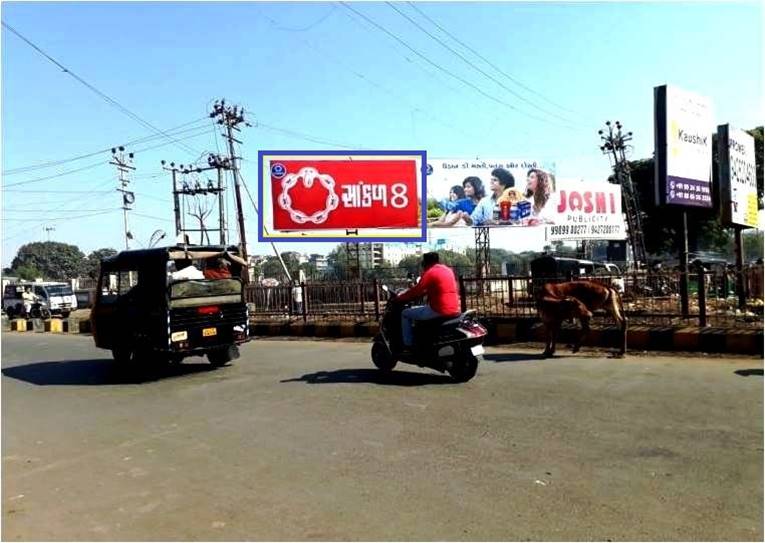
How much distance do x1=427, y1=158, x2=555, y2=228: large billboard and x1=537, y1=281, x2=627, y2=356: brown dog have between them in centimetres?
1516

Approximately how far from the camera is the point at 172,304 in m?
9.70

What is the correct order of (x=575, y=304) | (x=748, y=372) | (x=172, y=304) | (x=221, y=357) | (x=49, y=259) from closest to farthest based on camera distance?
1. (x=748, y=372)
2. (x=172, y=304)
3. (x=575, y=304)
4. (x=221, y=357)
5. (x=49, y=259)

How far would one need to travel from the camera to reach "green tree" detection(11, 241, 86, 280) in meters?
104

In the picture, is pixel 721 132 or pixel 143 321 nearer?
pixel 143 321

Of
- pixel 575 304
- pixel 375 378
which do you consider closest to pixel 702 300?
pixel 575 304

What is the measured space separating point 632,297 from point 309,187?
37.5 ft

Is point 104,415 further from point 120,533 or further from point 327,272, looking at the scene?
point 327,272

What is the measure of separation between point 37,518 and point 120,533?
791 millimetres

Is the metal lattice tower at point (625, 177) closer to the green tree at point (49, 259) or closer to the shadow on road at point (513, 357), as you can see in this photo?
the shadow on road at point (513, 357)

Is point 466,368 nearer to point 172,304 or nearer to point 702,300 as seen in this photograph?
point 172,304

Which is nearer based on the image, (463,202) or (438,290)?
(438,290)

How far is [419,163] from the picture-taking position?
2202cm

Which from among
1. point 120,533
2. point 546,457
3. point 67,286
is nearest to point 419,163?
point 546,457

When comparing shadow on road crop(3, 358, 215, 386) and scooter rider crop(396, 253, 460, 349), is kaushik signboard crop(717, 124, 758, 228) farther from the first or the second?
shadow on road crop(3, 358, 215, 386)
